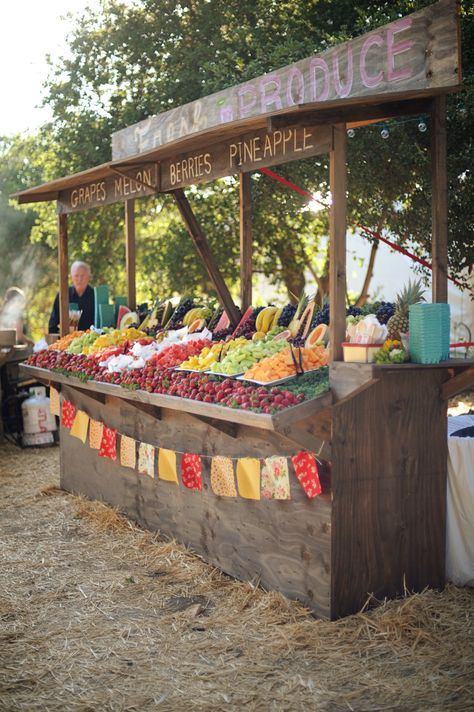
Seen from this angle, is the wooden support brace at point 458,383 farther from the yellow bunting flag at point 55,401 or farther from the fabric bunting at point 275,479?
the yellow bunting flag at point 55,401

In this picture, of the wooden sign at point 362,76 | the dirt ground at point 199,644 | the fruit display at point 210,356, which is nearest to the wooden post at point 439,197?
the wooden sign at point 362,76

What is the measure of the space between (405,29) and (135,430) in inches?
133

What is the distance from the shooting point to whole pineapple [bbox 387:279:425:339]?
14.6 feet

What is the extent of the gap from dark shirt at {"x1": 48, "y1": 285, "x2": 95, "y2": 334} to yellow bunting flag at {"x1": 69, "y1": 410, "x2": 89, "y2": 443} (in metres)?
1.64

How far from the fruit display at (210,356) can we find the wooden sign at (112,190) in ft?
5.18

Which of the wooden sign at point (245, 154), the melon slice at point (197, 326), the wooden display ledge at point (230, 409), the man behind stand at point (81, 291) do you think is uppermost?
the wooden sign at point (245, 154)

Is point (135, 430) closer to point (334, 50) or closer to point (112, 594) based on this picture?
point (112, 594)

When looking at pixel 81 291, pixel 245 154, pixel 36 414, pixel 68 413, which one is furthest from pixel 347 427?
pixel 36 414

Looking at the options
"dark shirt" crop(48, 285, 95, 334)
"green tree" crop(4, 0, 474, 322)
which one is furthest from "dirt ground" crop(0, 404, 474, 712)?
"green tree" crop(4, 0, 474, 322)

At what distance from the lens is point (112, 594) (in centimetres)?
489

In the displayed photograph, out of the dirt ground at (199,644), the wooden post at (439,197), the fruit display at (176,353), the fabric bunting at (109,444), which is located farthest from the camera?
the fabric bunting at (109,444)

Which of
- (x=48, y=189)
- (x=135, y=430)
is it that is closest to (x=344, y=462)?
(x=135, y=430)

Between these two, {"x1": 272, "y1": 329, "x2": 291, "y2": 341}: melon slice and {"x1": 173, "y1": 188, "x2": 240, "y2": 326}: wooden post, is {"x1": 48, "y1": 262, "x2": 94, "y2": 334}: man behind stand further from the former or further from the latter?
{"x1": 272, "y1": 329, "x2": 291, "y2": 341}: melon slice

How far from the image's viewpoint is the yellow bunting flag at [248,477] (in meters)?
4.70
